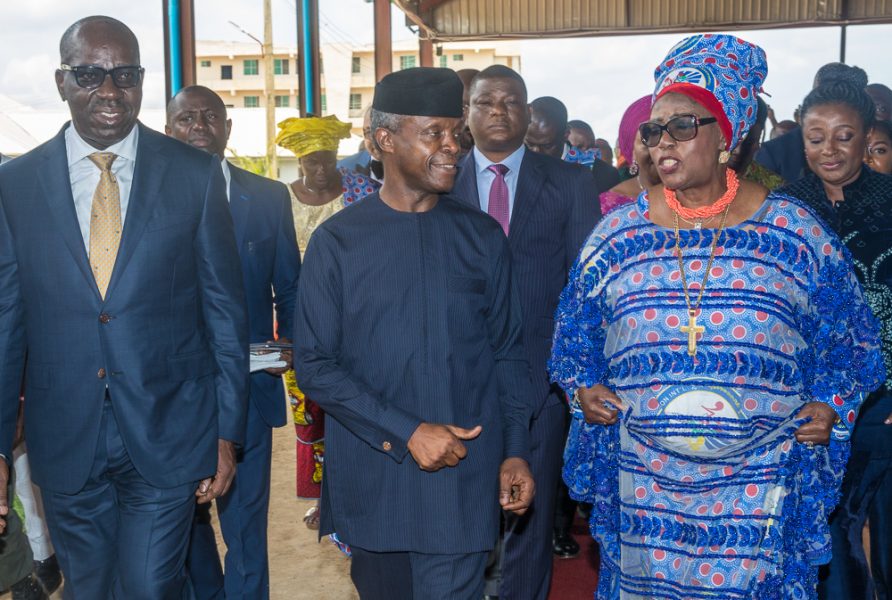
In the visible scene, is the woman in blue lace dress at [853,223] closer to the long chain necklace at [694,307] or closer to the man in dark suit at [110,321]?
the long chain necklace at [694,307]

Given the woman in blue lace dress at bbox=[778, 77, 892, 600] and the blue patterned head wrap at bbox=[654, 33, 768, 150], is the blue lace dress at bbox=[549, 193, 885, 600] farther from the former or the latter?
the woman in blue lace dress at bbox=[778, 77, 892, 600]

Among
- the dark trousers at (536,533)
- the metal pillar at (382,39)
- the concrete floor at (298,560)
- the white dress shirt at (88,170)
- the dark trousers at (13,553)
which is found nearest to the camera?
the white dress shirt at (88,170)

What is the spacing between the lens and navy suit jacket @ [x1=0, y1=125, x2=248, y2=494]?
127 inches

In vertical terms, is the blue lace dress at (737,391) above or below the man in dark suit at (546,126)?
below

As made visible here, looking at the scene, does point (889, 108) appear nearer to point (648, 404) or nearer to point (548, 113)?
point (548, 113)

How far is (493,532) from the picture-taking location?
123 inches

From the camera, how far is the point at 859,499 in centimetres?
407

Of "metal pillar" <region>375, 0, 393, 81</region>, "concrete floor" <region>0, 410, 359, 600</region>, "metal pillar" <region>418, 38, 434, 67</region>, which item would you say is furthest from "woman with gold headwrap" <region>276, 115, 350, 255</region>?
"metal pillar" <region>418, 38, 434, 67</region>

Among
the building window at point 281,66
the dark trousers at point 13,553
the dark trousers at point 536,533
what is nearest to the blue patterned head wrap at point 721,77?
the dark trousers at point 536,533

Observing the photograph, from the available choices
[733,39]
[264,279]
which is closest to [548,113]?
[264,279]

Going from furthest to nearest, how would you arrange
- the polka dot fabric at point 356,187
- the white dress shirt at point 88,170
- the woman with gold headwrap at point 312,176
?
the woman with gold headwrap at point 312,176, the polka dot fabric at point 356,187, the white dress shirt at point 88,170

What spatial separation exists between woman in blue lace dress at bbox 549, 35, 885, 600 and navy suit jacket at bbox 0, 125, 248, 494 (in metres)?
1.33

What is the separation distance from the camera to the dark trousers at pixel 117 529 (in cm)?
332

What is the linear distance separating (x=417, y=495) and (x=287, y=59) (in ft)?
182
